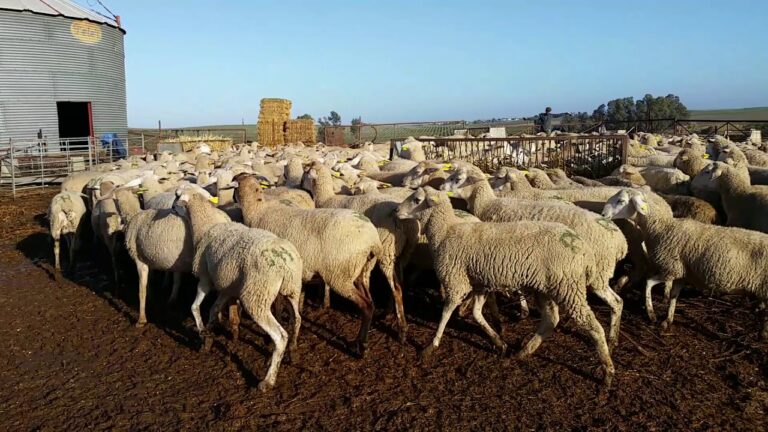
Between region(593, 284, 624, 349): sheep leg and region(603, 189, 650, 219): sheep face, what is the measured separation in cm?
112

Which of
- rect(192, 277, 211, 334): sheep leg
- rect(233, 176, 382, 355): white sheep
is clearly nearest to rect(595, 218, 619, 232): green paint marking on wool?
rect(233, 176, 382, 355): white sheep

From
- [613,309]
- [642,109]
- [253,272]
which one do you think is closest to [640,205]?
[613,309]

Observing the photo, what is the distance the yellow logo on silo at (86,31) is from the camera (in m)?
23.8

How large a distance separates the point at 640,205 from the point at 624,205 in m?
0.22

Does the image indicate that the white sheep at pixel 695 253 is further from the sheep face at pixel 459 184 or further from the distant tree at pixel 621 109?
the distant tree at pixel 621 109

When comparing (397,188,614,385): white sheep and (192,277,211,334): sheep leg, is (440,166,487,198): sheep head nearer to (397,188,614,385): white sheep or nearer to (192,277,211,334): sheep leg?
(397,188,614,385): white sheep

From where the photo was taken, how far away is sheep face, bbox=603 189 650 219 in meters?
6.41

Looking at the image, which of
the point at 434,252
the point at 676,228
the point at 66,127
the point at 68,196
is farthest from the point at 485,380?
the point at 66,127

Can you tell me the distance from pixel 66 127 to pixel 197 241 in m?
27.3

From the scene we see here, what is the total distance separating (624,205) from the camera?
6.49 metres

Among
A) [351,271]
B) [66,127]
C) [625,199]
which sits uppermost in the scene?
[66,127]

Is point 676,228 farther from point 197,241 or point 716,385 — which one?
point 197,241

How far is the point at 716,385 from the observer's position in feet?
16.2

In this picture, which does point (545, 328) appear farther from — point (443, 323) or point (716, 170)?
point (716, 170)
